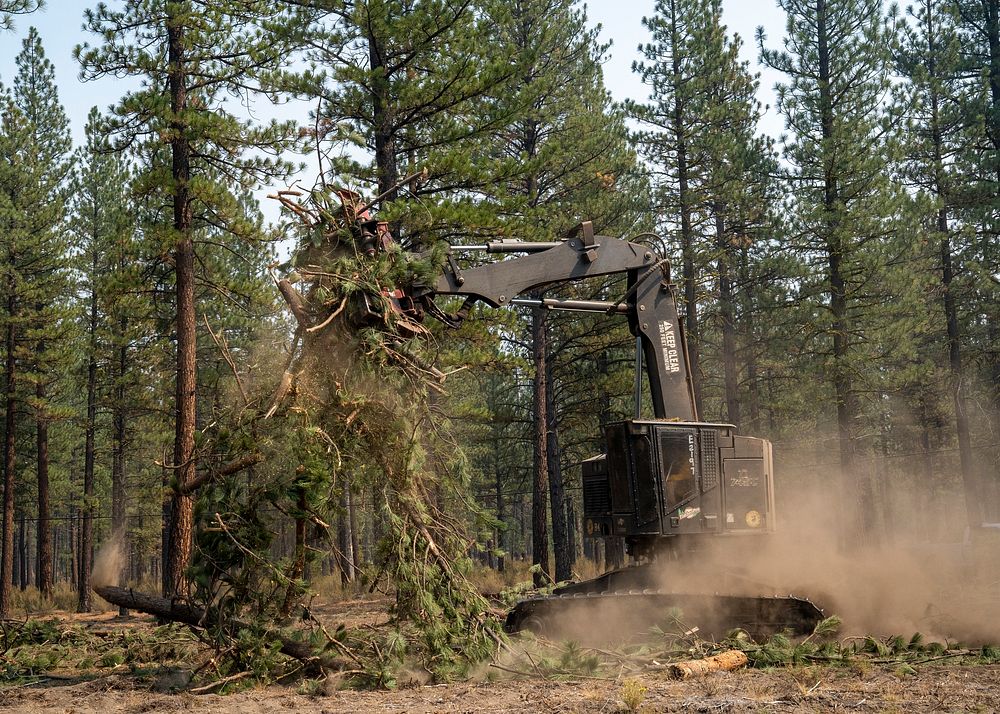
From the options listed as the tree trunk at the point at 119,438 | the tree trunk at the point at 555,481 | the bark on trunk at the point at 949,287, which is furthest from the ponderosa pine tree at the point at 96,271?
the bark on trunk at the point at 949,287

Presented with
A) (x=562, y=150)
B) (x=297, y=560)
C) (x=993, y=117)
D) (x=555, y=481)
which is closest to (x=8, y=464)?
(x=555, y=481)

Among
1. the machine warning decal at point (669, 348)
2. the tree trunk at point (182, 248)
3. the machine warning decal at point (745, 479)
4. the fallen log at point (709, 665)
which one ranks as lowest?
the fallen log at point (709, 665)

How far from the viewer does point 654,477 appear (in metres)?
10.5

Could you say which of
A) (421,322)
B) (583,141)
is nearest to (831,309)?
(583,141)

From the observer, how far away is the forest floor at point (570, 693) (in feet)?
23.3

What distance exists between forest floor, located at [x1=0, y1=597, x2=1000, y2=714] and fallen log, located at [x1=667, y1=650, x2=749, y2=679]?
12cm

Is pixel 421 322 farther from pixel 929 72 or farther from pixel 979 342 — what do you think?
pixel 979 342

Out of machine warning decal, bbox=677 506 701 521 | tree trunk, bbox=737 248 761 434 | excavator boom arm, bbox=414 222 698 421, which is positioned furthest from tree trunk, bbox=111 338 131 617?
machine warning decal, bbox=677 506 701 521

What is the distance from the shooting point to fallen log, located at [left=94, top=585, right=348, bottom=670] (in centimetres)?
868

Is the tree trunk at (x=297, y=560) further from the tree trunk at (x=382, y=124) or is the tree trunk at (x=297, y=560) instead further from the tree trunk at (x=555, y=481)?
the tree trunk at (x=555, y=481)

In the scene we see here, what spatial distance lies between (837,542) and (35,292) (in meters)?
24.5

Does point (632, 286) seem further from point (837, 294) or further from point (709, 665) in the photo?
point (837, 294)

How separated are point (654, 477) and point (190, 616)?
5.25 m

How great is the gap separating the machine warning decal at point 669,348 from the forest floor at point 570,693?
12.7 ft
